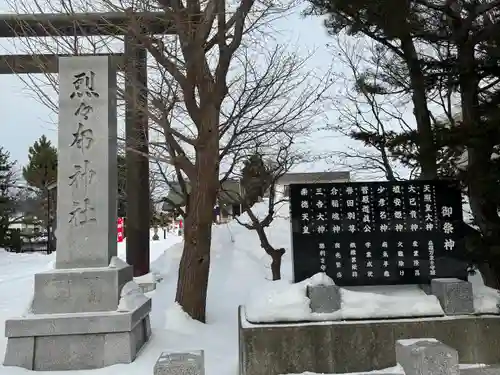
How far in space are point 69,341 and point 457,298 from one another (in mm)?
5130

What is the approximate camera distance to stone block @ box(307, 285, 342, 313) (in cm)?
589

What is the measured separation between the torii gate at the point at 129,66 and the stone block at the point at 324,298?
455 cm

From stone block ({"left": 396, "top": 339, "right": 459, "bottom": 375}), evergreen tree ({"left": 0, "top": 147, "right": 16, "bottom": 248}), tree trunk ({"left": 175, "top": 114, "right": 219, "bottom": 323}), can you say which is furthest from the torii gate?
evergreen tree ({"left": 0, "top": 147, "right": 16, "bottom": 248})

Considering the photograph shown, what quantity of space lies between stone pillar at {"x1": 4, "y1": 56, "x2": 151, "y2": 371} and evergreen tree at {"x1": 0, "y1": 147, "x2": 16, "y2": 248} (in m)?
22.9

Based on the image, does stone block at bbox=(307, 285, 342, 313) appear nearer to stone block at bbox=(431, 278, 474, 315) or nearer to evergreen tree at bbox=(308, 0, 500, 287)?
stone block at bbox=(431, 278, 474, 315)

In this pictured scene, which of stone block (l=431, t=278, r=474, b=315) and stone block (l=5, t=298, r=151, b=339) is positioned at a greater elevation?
stone block (l=431, t=278, r=474, b=315)

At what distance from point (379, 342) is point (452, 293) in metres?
1.17

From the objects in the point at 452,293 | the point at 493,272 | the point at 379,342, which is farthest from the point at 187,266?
the point at 493,272

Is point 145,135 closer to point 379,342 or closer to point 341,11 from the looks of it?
point 341,11

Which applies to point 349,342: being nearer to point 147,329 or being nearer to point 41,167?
point 147,329

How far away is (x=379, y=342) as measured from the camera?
18.8 feet

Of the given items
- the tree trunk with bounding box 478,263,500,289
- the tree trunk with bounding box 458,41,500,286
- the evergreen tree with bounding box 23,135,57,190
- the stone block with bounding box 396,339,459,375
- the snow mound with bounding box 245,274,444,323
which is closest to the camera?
the stone block with bounding box 396,339,459,375

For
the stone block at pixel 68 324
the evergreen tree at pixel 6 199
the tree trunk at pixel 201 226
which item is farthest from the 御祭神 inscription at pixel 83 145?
the evergreen tree at pixel 6 199

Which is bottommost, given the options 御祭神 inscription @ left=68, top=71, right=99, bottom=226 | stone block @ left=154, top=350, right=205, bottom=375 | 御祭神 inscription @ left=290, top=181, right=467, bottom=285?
stone block @ left=154, top=350, right=205, bottom=375
